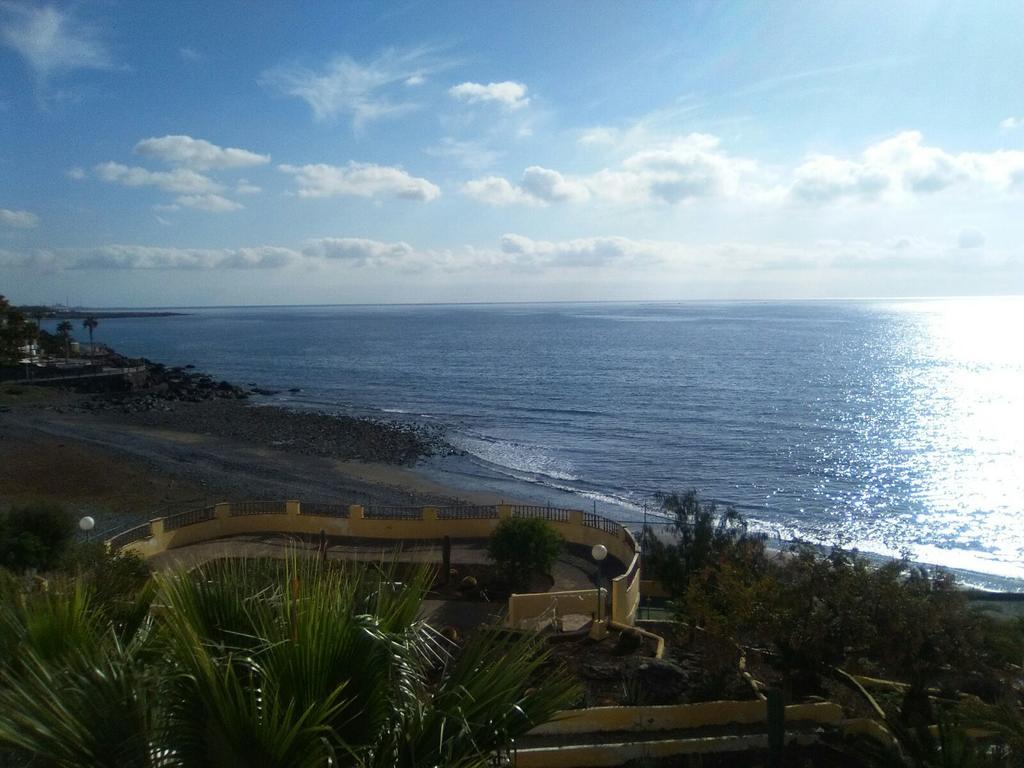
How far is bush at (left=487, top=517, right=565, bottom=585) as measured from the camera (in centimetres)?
1562

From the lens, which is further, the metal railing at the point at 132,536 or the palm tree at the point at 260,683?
the metal railing at the point at 132,536

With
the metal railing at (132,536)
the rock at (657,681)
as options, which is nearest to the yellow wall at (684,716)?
the rock at (657,681)

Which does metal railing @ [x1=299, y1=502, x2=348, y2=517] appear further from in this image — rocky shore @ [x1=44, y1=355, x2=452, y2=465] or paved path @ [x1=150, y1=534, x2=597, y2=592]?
rocky shore @ [x1=44, y1=355, x2=452, y2=465]

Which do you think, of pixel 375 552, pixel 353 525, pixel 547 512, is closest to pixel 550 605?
pixel 375 552

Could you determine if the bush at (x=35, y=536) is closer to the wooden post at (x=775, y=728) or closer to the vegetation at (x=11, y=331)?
the wooden post at (x=775, y=728)

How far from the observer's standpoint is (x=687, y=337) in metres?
137

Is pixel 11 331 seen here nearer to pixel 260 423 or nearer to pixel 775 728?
pixel 260 423

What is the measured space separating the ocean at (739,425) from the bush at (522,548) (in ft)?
18.4

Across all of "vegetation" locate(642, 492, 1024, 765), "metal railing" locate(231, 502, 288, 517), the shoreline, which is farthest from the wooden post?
the shoreline

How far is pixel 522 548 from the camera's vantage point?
51.2 feet

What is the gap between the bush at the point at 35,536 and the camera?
47.8 feet

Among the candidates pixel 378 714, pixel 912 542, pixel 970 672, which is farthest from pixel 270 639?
pixel 912 542

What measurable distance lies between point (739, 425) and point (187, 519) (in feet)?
133

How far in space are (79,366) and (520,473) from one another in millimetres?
48593
